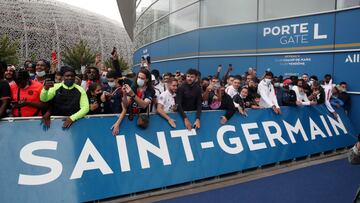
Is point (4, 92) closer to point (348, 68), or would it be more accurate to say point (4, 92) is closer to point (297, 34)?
point (348, 68)

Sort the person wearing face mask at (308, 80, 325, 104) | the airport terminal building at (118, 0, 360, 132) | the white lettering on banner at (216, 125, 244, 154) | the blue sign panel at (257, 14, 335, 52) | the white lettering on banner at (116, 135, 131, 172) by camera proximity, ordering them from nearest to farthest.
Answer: the white lettering on banner at (116, 135, 131, 172), the white lettering on banner at (216, 125, 244, 154), the person wearing face mask at (308, 80, 325, 104), the airport terminal building at (118, 0, 360, 132), the blue sign panel at (257, 14, 335, 52)

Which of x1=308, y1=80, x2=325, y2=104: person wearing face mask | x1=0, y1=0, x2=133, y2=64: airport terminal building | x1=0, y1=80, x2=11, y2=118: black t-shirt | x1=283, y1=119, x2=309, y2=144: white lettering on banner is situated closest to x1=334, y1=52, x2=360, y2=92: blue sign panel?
x1=308, y1=80, x2=325, y2=104: person wearing face mask

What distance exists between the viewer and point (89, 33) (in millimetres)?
71125

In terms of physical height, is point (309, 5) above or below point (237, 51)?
above

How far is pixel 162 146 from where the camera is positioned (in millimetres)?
5641

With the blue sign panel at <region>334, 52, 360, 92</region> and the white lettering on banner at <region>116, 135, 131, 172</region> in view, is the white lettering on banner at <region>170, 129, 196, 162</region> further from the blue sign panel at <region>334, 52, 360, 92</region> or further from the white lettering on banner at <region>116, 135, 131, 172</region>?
the blue sign panel at <region>334, 52, 360, 92</region>

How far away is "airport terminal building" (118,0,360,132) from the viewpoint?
10906 millimetres

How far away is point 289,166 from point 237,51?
865cm

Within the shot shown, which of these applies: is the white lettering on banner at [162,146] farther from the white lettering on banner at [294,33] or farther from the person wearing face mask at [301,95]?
the white lettering on banner at [294,33]

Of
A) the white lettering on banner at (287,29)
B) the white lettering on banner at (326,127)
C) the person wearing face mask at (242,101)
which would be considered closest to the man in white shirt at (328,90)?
the white lettering on banner at (326,127)

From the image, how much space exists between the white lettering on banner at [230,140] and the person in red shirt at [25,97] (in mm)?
3277

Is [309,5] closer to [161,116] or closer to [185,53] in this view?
[185,53]

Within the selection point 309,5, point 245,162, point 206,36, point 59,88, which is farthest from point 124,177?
point 206,36

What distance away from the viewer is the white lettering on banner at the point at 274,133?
7195 mm
